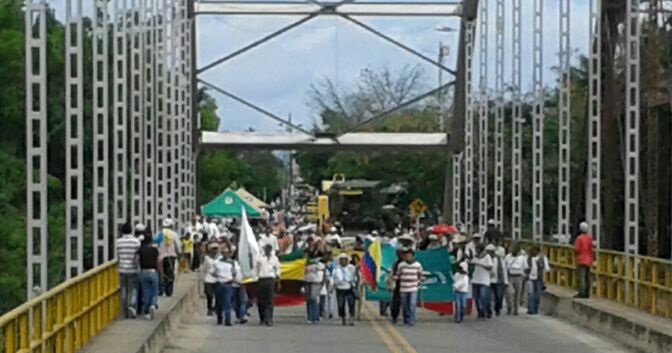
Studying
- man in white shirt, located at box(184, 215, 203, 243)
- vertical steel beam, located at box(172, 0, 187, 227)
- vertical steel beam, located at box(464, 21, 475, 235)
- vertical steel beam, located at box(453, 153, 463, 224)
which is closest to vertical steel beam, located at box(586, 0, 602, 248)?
man in white shirt, located at box(184, 215, 203, 243)

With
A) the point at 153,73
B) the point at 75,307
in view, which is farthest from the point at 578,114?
the point at 75,307

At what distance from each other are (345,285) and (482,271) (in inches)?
A: 122

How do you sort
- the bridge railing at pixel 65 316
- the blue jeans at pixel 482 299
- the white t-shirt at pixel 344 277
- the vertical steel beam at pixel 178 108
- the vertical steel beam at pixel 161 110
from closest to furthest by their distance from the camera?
1. the bridge railing at pixel 65 316
2. the white t-shirt at pixel 344 277
3. the blue jeans at pixel 482 299
4. the vertical steel beam at pixel 161 110
5. the vertical steel beam at pixel 178 108

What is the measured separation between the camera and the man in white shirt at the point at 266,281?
90.6ft

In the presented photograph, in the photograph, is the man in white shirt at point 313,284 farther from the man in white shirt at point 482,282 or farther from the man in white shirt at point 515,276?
the man in white shirt at point 515,276

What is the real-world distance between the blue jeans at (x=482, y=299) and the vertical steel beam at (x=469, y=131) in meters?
25.8

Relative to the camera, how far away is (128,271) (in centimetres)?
2411

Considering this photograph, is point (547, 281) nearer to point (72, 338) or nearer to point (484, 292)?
point (484, 292)

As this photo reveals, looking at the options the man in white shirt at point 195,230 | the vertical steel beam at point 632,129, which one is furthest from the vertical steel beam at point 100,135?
the man in white shirt at point 195,230

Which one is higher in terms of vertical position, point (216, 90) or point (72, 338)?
point (216, 90)

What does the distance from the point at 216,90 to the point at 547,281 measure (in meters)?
27.4

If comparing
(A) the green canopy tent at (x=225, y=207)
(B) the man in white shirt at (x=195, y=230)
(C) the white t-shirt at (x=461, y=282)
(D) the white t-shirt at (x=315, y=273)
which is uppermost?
(A) the green canopy tent at (x=225, y=207)

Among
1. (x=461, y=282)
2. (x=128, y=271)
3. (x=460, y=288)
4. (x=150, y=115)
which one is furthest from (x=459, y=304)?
(x=150, y=115)

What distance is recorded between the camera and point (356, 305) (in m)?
30.4
